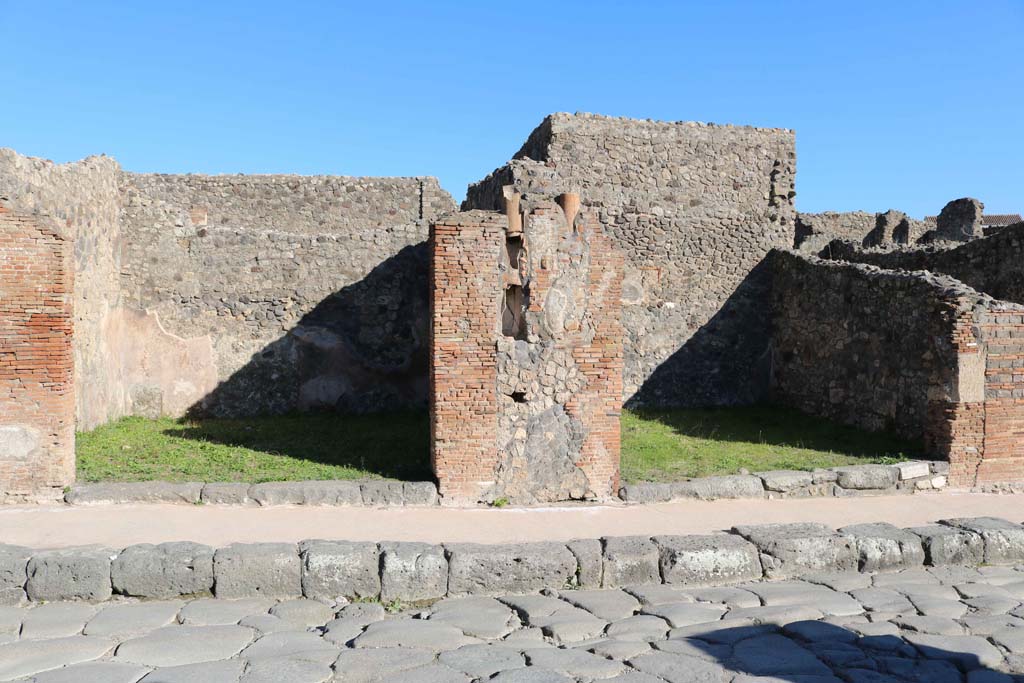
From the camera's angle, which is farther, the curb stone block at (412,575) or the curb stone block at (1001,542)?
the curb stone block at (1001,542)

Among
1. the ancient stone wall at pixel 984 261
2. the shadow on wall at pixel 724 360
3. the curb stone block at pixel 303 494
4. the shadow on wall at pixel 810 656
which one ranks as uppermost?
the ancient stone wall at pixel 984 261

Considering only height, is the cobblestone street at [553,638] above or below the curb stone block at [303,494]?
below

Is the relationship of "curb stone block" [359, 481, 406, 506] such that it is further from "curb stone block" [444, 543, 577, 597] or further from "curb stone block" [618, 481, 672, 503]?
"curb stone block" [618, 481, 672, 503]

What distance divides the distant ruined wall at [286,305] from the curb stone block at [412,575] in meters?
5.92

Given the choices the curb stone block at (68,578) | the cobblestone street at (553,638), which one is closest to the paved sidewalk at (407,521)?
the curb stone block at (68,578)

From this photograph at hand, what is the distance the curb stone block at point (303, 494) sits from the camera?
6746 mm

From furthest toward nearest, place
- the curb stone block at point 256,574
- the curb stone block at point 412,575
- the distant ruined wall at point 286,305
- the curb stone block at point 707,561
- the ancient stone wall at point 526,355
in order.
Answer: the distant ruined wall at point 286,305 → the ancient stone wall at point 526,355 → the curb stone block at point 707,561 → the curb stone block at point 412,575 → the curb stone block at point 256,574

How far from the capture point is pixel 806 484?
25.8 feet

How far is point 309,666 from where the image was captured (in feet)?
13.0

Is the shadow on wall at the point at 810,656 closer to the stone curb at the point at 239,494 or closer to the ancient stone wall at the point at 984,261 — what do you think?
the stone curb at the point at 239,494

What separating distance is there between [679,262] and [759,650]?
848cm

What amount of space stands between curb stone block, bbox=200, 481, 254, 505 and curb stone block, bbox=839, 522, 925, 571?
459 cm

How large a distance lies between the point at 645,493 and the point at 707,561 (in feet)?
5.97

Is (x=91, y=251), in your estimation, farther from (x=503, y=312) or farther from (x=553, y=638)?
(x=553, y=638)
